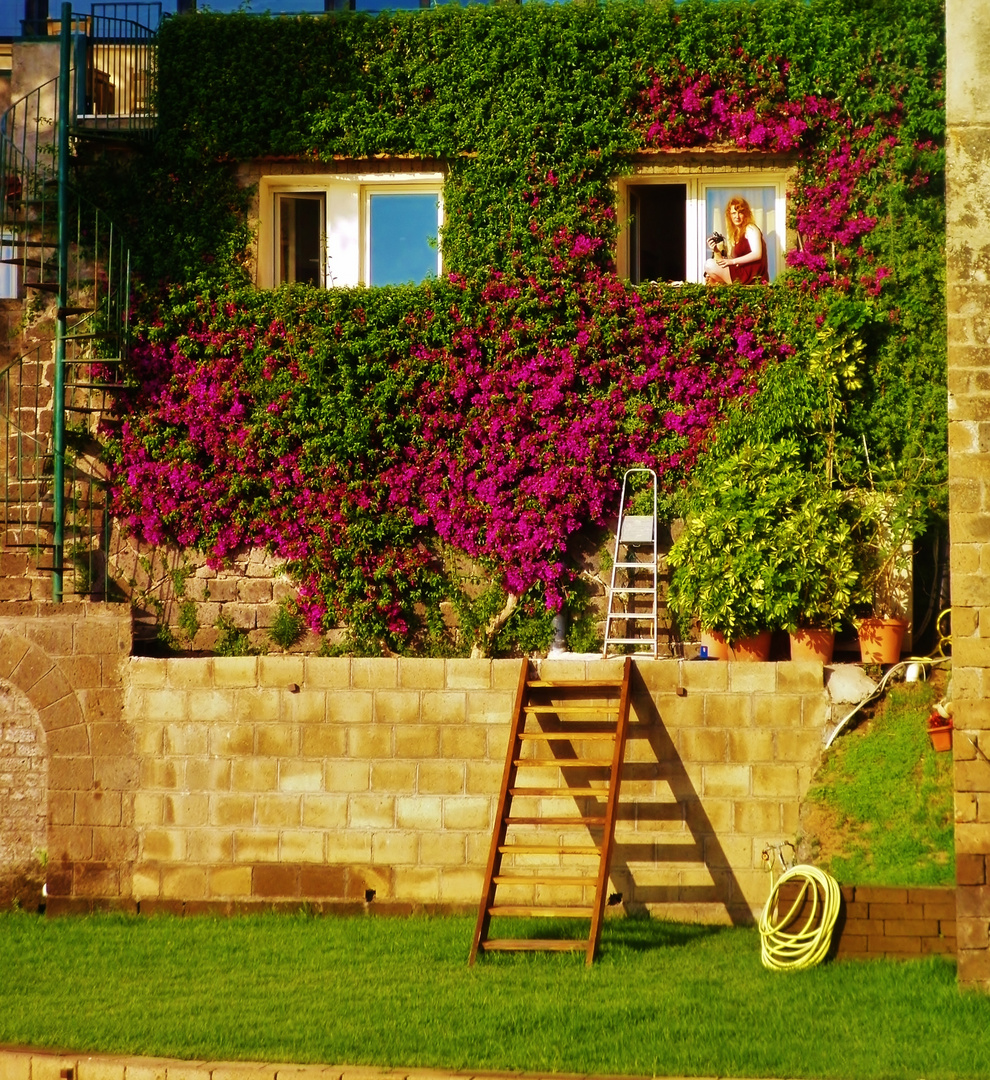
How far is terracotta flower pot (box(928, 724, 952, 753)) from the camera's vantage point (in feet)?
31.9

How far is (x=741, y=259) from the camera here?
12562 millimetres

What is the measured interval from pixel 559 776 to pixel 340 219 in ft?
18.3

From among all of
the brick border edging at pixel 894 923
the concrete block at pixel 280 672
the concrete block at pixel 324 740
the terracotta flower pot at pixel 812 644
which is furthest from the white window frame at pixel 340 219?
the brick border edging at pixel 894 923

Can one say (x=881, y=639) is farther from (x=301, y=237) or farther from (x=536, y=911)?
(x=301, y=237)

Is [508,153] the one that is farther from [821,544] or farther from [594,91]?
[821,544]

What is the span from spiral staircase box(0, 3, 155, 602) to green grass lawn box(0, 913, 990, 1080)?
3935 millimetres

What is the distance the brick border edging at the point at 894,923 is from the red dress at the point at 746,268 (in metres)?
5.52

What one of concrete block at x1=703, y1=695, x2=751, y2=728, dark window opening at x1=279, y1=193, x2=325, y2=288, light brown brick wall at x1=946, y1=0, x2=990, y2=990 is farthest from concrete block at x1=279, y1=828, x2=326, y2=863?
dark window opening at x1=279, y1=193, x2=325, y2=288

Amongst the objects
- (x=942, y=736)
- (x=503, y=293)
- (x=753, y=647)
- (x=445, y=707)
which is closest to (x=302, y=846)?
(x=445, y=707)

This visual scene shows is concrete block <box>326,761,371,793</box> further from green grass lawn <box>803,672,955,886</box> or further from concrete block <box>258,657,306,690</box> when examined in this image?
green grass lawn <box>803,672,955,886</box>

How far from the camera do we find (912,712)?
1022 centimetres

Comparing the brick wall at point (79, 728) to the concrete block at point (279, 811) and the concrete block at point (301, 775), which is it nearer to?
the concrete block at point (279, 811)

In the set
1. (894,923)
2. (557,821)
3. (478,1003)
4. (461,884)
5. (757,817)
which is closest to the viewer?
(478,1003)

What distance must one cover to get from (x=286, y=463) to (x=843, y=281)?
15.9ft
